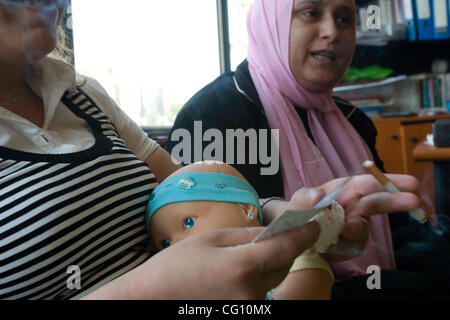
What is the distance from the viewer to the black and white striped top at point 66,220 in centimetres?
42

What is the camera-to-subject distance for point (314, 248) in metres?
0.33

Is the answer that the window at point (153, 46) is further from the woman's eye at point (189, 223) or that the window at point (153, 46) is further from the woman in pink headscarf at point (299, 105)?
the woman's eye at point (189, 223)

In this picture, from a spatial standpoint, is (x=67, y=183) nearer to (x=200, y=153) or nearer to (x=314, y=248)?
(x=200, y=153)

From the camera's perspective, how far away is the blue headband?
0.39m

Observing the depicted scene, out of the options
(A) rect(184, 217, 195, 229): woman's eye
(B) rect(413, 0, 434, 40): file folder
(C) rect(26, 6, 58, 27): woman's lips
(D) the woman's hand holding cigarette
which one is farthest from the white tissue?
(B) rect(413, 0, 434, 40): file folder

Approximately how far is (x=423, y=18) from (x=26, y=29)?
66 cm

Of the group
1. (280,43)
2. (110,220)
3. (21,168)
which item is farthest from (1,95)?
(280,43)

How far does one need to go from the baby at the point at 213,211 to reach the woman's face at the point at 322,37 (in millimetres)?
166

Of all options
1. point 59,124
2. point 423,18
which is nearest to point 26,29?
point 59,124

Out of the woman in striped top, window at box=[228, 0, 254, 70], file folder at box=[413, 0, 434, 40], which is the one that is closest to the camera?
the woman in striped top

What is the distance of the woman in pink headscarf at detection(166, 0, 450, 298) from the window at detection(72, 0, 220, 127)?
1.3 inches

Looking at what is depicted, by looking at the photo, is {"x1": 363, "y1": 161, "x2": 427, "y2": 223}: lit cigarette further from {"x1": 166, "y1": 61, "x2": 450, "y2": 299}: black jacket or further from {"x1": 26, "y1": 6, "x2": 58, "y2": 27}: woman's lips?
{"x1": 26, "y1": 6, "x2": 58, "y2": 27}: woman's lips

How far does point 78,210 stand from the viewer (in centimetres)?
45

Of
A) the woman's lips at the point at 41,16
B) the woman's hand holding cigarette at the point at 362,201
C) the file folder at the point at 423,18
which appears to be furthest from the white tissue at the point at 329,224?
the file folder at the point at 423,18
